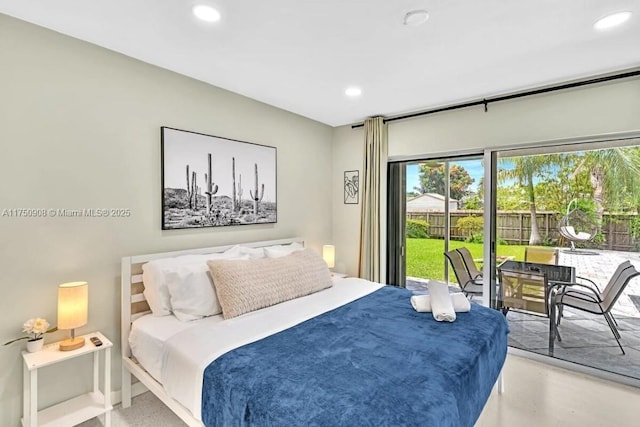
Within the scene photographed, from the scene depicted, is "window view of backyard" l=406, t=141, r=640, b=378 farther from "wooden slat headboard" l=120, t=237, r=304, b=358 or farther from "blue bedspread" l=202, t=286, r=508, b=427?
"wooden slat headboard" l=120, t=237, r=304, b=358

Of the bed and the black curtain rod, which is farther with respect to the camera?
the black curtain rod

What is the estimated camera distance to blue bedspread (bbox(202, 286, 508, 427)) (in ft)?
4.27

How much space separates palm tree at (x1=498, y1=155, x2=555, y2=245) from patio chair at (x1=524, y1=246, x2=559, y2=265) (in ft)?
0.23

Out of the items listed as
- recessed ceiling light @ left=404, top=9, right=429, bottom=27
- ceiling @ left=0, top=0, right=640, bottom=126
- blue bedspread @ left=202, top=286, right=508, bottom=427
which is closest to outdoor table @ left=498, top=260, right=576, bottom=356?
blue bedspread @ left=202, top=286, right=508, bottom=427

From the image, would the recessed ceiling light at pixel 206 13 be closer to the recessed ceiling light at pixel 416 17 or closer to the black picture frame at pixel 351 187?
the recessed ceiling light at pixel 416 17

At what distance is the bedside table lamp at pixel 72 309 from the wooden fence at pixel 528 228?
3.46 m

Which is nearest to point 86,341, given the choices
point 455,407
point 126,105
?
point 126,105

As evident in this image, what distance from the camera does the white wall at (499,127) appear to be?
105 inches

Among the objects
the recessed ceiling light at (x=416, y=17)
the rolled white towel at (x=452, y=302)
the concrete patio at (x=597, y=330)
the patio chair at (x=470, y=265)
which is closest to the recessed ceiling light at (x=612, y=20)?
the recessed ceiling light at (x=416, y=17)

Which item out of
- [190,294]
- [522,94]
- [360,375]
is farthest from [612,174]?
[190,294]

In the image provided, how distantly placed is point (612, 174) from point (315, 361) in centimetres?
303

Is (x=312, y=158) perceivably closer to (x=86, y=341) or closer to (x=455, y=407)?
(x=86, y=341)

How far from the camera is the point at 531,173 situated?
→ 316 centimetres

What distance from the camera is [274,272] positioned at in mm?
2619
